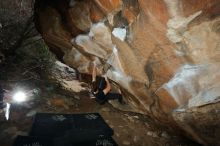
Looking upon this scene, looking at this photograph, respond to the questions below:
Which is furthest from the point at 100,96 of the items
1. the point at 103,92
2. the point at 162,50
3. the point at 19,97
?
the point at 162,50

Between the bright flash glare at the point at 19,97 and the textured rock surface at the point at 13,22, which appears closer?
the bright flash glare at the point at 19,97

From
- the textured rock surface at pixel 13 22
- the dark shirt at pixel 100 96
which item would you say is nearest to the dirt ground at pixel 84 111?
the dark shirt at pixel 100 96

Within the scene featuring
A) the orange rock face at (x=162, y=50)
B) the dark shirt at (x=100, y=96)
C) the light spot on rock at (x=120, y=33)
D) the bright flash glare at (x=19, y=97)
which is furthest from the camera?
the dark shirt at (x=100, y=96)

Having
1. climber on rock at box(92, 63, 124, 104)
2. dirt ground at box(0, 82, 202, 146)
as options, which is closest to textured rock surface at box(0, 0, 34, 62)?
dirt ground at box(0, 82, 202, 146)

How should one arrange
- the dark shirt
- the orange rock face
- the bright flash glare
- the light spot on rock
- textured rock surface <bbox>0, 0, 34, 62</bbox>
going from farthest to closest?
textured rock surface <bbox>0, 0, 34, 62</bbox> → the dark shirt → the bright flash glare → the light spot on rock → the orange rock face

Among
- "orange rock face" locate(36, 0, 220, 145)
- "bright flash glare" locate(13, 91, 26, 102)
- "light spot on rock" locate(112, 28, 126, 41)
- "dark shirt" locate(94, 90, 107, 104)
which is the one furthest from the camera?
"dark shirt" locate(94, 90, 107, 104)

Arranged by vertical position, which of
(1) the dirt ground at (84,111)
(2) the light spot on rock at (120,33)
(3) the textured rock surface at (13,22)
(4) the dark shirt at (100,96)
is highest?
(3) the textured rock surface at (13,22)

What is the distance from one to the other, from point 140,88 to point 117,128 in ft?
3.50

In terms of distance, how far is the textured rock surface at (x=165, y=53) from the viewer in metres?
4.32

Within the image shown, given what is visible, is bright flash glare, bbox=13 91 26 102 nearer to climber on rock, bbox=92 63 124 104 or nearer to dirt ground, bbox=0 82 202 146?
dirt ground, bbox=0 82 202 146

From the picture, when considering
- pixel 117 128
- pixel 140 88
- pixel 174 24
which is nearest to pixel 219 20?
pixel 174 24

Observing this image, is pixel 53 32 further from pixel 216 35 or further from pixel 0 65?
pixel 216 35

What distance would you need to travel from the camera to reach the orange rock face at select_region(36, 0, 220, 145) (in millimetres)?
4312

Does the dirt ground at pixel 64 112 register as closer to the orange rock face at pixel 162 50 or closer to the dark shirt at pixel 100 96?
the dark shirt at pixel 100 96
